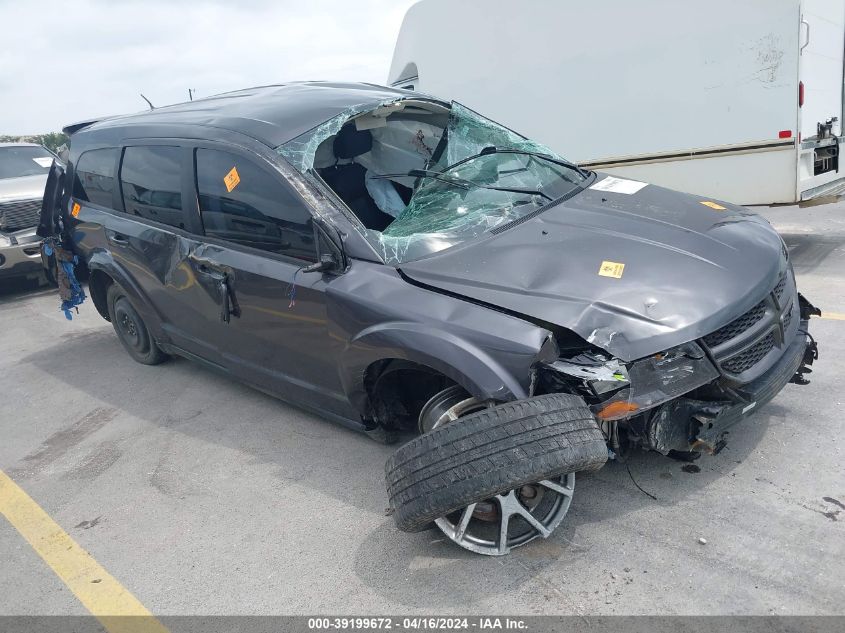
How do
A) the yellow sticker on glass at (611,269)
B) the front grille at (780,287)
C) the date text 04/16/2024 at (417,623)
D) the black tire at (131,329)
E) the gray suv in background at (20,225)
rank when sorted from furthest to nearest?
the gray suv in background at (20,225), the black tire at (131,329), the front grille at (780,287), the yellow sticker on glass at (611,269), the date text 04/16/2024 at (417,623)

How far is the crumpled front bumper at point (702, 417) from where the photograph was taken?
9.04 feet

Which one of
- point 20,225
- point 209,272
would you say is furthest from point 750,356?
point 20,225

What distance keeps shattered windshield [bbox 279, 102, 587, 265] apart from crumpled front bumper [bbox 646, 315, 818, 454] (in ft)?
4.08

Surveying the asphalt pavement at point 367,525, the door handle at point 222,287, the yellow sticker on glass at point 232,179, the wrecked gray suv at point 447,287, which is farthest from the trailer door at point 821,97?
the door handle at point 222,287

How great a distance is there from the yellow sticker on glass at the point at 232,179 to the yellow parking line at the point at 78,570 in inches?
76.9

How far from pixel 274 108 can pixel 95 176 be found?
1.86 m

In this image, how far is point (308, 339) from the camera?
11.6 feet

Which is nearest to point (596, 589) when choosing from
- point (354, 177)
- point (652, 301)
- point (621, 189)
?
point (652, 301)

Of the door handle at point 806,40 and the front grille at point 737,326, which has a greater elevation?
the door handle at point 806,40

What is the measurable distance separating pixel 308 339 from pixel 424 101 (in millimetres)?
1821

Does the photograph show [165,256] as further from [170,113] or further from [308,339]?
[308,339]

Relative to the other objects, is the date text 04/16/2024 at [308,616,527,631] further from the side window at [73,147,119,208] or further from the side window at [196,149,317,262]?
the side window at [73,147,119,208]

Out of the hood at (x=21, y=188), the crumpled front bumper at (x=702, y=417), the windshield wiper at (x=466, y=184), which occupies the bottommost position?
the crumpled front bumper at (x=702, y=417)

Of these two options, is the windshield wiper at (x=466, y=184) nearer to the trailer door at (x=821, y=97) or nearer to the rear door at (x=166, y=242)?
the rear door at (x=166, y=242)
